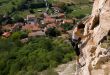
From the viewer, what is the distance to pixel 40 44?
42062mm

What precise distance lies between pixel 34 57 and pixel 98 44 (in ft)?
93.3

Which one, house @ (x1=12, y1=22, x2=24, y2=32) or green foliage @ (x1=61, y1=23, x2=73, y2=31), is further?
house @ (x1=12, y1=22, x2=24, y2=32)

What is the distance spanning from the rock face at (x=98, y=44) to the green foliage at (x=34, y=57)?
22.6m

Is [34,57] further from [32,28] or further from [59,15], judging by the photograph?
[59,15]

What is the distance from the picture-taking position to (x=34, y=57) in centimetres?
3784

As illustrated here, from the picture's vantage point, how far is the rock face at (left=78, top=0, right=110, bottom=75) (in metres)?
8.83

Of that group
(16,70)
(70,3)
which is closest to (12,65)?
(16,70)

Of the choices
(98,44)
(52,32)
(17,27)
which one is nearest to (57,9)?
(17,27)

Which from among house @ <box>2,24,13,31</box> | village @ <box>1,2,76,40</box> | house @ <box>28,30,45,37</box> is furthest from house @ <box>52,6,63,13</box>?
house @ <box>28,30,45,37</box>

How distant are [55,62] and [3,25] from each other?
1369 inches

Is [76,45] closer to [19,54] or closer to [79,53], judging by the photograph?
[79,53]

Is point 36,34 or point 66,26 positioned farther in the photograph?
point 66,26

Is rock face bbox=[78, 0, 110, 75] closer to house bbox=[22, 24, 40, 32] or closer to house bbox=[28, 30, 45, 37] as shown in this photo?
house bbox=[28, 30, 45, 37]

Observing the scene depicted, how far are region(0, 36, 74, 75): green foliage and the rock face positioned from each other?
74.1ft
